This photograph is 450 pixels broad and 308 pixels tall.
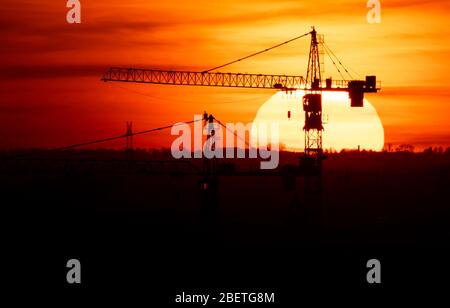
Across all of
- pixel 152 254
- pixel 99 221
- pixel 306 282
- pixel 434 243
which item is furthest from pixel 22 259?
pixel 434 243

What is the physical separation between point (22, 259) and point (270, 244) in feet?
146

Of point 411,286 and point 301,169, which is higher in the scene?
point 301,169

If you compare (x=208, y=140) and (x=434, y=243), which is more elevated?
(x=208, y=140)

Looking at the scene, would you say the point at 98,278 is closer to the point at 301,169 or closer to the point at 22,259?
the point at 22,259

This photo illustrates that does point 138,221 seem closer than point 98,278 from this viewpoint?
No

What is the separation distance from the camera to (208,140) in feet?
450

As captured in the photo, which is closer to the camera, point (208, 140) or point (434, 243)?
point (208, 140)
